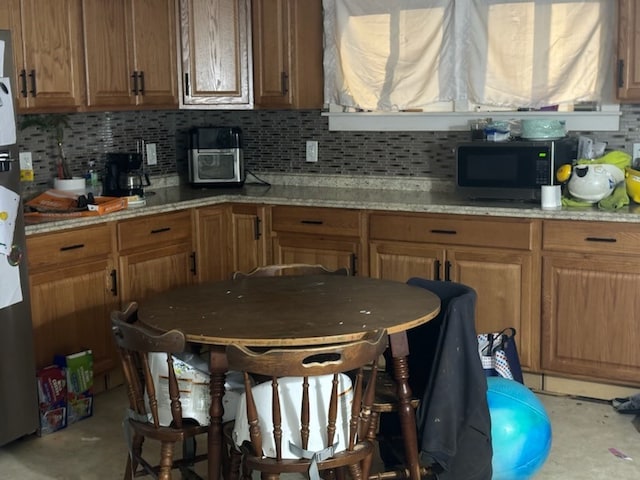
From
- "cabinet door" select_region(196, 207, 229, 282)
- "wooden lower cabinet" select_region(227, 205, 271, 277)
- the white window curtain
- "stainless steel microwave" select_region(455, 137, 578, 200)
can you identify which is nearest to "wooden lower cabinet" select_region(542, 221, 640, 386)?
"stainless steel microwave" select_region(455, 137, 578, 200)

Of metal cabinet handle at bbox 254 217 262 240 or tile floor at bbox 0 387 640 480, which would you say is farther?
metal cabinet handle at bbox 254 217 262 240

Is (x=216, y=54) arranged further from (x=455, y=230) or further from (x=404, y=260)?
(x=455, y=230)

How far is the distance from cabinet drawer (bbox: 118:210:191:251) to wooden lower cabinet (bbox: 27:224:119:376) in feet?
0.33

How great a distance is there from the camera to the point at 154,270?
14.3 ft

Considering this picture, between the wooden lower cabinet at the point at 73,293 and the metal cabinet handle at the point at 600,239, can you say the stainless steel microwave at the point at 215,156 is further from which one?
the metal cabinet handle at the point at 600,239

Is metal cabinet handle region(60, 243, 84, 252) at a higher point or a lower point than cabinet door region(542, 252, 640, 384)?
higher

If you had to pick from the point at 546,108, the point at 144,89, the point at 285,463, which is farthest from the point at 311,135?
the point at 285,463

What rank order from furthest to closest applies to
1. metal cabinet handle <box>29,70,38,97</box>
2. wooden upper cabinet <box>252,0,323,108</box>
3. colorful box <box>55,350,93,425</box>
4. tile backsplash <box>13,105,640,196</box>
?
wooden upper cabinet <box>252,0,323,108</box> < tile backsplash <box>13,105,640,196</box> < metal cabinet handle <box>29,70,38,97</box> < colorful box <box>55,350,93,425</box>

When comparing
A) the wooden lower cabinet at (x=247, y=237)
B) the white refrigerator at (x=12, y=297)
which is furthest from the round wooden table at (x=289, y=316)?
the wooden lower cabinet at (x=247, y=237)

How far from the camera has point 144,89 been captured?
14.9 feet

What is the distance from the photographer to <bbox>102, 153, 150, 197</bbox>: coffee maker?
4.50 metres

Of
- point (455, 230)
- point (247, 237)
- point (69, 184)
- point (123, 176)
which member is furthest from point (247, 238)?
point (455, 230)

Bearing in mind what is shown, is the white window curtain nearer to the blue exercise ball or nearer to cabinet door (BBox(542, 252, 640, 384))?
Answer: cabinet door (BBox(542, 252, 640, 384))

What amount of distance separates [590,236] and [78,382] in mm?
2304
